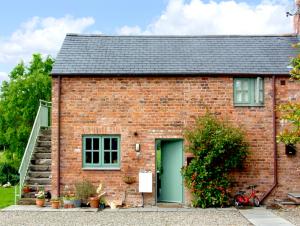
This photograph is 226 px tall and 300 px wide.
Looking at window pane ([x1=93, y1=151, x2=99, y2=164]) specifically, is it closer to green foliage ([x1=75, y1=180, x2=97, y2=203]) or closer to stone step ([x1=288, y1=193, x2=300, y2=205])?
green foliage ([x1=75, y1=180, x2=97, y2=203])

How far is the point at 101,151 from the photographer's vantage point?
62.9 ft

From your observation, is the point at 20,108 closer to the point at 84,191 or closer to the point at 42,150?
the point at 42,150

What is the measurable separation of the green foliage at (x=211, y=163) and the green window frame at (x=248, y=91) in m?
1.42

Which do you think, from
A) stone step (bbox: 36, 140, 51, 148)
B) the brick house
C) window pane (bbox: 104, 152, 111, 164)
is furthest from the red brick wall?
stone step (bbox: 36, 140, 51, 148)

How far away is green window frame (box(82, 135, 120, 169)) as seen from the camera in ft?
62.8

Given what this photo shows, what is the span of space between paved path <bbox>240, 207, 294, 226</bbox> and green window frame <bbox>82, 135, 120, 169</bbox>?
4.78 m

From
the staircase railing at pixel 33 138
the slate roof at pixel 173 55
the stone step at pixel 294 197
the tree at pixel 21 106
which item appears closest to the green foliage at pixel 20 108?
the tree at pixel 21 106

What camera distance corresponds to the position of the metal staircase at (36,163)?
19.5 meters

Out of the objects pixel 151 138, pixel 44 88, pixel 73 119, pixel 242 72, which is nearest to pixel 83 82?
pixel 73 119

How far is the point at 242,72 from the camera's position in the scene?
1934cm

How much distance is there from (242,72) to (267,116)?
179cm

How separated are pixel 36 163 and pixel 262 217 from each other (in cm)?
909

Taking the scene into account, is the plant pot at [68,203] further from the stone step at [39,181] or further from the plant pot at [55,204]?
the stone step at [39,181]

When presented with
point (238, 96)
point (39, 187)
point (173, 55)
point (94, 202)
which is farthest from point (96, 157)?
point (238, 96)
